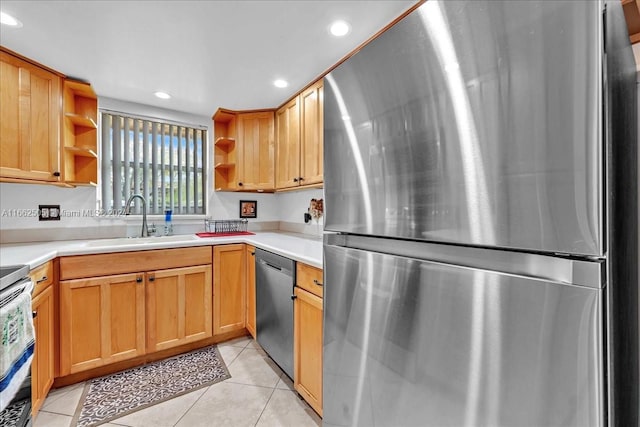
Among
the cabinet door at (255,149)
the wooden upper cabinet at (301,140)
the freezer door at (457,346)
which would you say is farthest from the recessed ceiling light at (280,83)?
the freezer door at (457,346)

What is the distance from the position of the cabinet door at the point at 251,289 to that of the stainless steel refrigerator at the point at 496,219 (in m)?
1.47

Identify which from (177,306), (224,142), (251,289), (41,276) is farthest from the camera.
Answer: (224,142)

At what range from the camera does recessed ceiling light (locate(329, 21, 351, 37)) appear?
150cm

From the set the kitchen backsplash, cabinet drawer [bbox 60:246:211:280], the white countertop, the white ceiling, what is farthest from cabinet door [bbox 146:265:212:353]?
the white ceiling

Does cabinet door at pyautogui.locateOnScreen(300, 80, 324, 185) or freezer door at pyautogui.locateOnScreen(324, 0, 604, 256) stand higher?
cabinet door at pyautogui.locateOnScreen(300, 80, 324, 185)

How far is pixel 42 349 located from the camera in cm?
158

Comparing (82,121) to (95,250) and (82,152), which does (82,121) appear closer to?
(82,152)

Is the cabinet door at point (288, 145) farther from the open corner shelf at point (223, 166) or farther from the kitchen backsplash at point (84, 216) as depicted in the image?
the open corner shelf at point (223, 166)

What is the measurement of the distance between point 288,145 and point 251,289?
1303 mm

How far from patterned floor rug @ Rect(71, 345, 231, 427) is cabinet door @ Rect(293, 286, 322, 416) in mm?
644

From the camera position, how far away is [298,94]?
2387 mm

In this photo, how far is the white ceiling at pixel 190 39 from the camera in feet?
4.51

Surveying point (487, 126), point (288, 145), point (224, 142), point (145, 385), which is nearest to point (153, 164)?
point (224, 142)

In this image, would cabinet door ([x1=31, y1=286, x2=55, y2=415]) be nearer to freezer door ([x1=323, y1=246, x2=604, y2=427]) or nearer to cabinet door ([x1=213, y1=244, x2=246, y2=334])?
cabinet door ([x1=213, y1=244, x2=246, y2=334])
